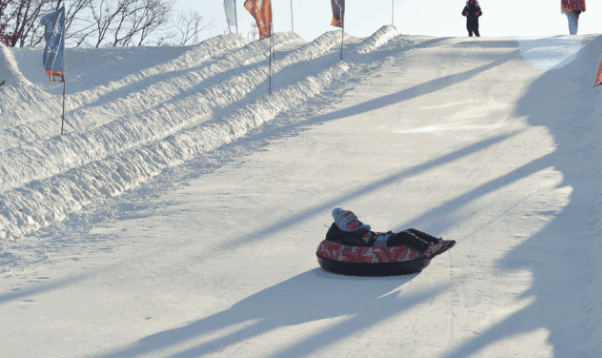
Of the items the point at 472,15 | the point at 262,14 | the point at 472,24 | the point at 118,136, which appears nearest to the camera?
the point at 118,136

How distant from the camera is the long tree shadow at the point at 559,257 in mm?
5254

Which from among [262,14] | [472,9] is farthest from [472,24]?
[262,14]

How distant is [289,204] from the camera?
9.41 meters

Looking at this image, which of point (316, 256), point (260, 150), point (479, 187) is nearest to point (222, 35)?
point (260, 150)

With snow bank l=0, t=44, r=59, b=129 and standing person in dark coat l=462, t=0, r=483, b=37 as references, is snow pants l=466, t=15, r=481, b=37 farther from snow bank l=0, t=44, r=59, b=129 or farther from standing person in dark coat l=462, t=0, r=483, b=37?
snow bank l=0, t=44, r=59, b=129

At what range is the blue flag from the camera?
39.4 ft

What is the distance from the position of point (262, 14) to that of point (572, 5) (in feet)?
44.5

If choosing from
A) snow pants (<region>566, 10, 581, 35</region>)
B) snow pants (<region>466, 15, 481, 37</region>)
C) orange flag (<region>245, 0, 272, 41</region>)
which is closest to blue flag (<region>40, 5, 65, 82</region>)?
orange flag (<region>245, 0, 272, 41</region>)

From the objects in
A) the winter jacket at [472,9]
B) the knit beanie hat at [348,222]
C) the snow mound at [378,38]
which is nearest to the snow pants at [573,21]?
the winter jacket at [472,9]

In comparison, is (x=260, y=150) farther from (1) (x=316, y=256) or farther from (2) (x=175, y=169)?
(1) (x=316, y=256)

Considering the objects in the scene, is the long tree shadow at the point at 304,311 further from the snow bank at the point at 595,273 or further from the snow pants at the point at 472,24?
the snow pants at the point at 472,24

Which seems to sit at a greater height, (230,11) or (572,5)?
(230,11)

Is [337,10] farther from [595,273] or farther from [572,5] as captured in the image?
[595,273]

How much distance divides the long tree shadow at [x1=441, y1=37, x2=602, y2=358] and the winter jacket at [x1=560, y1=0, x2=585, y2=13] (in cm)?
1132
